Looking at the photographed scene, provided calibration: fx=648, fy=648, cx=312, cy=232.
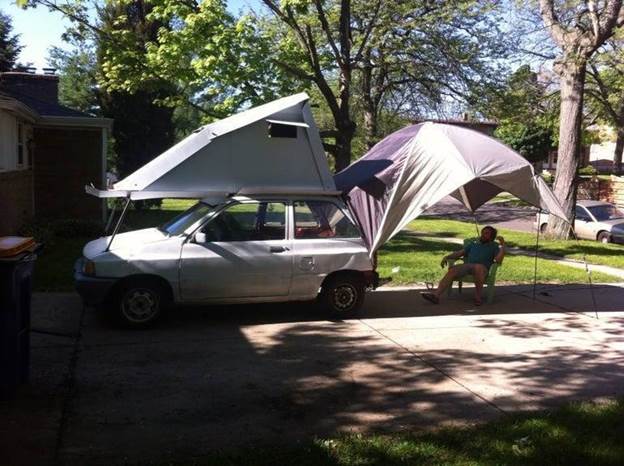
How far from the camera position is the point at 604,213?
20.8 m

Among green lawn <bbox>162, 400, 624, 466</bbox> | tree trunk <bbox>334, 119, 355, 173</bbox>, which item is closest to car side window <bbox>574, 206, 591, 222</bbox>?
tree trunk <bbox>334, 119, 355, 173</bbox>

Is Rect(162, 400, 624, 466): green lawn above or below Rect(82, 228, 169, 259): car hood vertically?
below

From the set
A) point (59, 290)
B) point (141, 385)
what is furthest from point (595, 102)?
point (141, 385)

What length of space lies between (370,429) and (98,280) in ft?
12.1

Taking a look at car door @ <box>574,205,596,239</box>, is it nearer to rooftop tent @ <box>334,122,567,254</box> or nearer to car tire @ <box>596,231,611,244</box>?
car tire @ <box>596,231,611,244</box>

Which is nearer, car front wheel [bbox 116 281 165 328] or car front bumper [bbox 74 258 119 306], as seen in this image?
car front bumper [bbox 74 258 119 306]

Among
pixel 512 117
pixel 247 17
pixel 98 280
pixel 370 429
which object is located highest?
pixel 247 17

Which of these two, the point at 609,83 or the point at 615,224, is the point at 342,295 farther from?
the point at 609,83

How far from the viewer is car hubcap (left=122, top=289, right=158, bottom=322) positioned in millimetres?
7184

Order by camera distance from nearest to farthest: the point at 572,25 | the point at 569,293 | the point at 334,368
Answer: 1. the point at 334,368
2. the point at 569,293
3. the point at 572,25

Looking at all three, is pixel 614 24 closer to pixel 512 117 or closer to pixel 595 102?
pixel 512 117

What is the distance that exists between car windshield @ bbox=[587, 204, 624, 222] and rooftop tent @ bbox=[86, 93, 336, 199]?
15.2m

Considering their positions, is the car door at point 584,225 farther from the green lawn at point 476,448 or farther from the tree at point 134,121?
the green lawn at point 476,448

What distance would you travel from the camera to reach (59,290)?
9250mm
